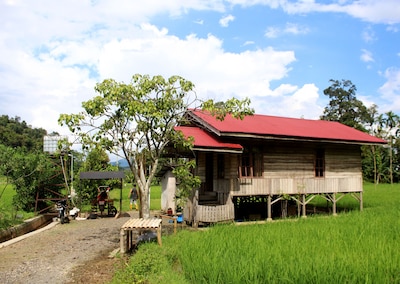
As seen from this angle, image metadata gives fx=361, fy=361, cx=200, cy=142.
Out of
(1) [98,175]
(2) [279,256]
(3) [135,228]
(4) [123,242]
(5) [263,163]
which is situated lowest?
(4) [123,242]

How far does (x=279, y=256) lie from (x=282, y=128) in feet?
36.4

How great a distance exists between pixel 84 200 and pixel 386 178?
40595 millimetres

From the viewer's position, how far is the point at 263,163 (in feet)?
55.5

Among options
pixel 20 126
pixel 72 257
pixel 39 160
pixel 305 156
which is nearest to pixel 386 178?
pixel 305 156

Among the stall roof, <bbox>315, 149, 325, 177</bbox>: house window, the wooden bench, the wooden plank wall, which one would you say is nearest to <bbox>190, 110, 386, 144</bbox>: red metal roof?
the wooden plank wall

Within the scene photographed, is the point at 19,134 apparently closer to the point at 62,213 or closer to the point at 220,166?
the point at 62,213

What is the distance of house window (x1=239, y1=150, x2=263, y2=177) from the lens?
16.5 metres

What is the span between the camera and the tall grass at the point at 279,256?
6301 mm

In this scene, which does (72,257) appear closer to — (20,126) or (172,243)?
(172,243)

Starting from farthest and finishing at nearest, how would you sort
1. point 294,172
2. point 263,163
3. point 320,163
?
point 320,163
point 294,172
point 263,163

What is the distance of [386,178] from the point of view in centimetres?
4681

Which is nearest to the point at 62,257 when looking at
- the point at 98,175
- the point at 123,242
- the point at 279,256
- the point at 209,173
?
the point at 123,242

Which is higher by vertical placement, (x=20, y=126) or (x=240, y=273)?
(x=20, y=126)

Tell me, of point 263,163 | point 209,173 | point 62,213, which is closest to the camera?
point 62,213
